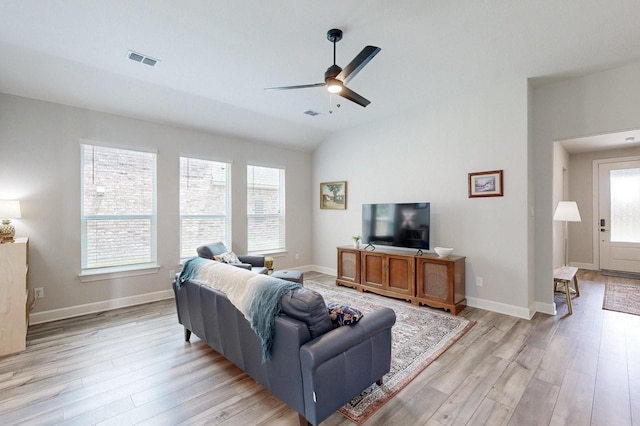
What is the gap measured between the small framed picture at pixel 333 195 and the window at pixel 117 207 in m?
3.29

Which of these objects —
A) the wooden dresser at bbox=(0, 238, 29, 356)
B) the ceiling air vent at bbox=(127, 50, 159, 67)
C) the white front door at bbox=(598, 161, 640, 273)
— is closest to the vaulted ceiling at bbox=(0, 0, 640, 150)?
the ceiling air vent at bbox=(127, 50, 159, 67)

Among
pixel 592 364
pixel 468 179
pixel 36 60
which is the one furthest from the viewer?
pixel 468 179

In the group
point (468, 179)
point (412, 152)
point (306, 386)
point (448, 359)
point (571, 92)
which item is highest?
point (571, 92)

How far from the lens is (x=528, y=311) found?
3.69m

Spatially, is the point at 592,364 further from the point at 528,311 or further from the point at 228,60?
the point at 228,60

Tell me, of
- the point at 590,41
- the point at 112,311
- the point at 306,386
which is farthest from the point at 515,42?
the point at 112,311

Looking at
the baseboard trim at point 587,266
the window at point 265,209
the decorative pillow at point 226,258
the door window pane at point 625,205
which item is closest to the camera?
the decorative pillow at point 226,258

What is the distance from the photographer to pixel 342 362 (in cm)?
183

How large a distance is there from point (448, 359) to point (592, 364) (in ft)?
4.10

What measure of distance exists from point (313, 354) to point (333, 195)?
4.74 meters

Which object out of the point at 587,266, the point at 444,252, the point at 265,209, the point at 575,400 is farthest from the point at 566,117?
the point at 265,209

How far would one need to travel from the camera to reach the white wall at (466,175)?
148 inches

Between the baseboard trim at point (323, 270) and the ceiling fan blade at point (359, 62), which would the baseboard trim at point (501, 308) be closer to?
the baseboard trim at point (323, 270)

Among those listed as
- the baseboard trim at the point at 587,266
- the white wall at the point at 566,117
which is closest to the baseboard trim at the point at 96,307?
the white wall at the point at 566,117
